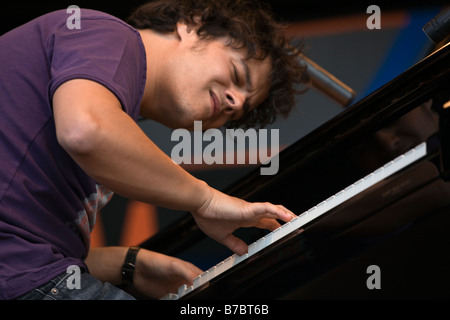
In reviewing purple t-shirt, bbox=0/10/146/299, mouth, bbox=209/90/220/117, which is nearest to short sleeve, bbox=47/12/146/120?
purple t-shirt, bbox=0/10/146/299

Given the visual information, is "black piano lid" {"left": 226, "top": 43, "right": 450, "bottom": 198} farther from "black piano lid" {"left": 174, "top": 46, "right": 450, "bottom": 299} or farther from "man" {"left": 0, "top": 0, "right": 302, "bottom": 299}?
"man" {"left": 0, "top": 0, "right": 302, "bottom": 299}

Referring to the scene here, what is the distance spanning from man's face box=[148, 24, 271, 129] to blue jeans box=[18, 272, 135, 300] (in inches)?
19.8

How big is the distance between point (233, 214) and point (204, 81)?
439 millimetres

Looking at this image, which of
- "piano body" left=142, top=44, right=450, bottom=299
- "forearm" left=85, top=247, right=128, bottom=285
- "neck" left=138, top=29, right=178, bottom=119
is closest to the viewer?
"piano body" left=142, top=44, right=450, bottom=299

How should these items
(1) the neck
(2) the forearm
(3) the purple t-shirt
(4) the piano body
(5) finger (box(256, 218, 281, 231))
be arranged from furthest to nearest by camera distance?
(2) the forearm → (1) the neck → (5) finger (box(256, 218, 281, 231)) → (3) the purple t-shirt → (4) the piano body

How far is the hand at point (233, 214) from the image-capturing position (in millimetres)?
1039

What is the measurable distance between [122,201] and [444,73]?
2.60 meters

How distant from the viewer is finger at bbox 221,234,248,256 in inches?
42.6

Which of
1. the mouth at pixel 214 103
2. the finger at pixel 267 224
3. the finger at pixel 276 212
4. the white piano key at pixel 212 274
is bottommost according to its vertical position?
the white piano key at pixel 212 274

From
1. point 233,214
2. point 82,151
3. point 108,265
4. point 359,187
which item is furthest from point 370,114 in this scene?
point 108,265

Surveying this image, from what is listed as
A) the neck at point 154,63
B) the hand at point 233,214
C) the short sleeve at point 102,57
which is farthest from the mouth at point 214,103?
the hand at point 233,214

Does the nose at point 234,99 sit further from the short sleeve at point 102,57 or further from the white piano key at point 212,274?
the white piano key at point 212,274

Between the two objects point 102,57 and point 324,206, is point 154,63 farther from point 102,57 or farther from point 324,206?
point 324,206

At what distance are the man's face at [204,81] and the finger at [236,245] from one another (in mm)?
419
